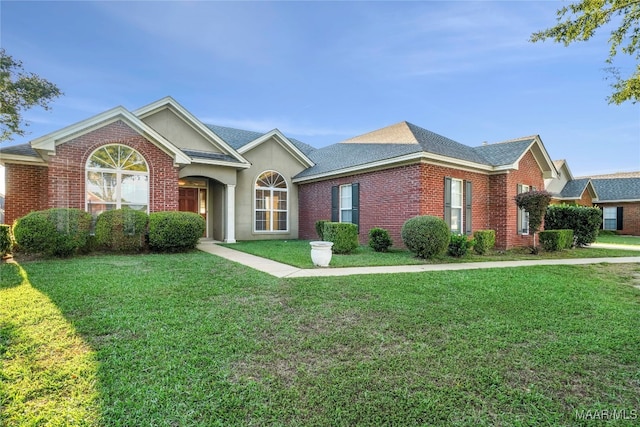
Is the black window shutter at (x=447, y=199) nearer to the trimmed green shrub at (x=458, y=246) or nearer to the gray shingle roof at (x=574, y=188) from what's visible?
the trimmed green shrub at (x=458, y=246)

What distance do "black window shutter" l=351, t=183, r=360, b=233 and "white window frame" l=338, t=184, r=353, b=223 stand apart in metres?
0.17

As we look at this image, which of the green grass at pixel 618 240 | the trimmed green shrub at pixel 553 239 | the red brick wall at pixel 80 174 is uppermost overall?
the red brick wall at pixel 80 174

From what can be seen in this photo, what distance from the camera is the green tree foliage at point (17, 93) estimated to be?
39.6 feet

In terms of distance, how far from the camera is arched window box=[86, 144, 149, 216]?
33.6 feet

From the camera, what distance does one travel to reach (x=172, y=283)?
5961 millimetres

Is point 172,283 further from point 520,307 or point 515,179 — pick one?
point 515,179

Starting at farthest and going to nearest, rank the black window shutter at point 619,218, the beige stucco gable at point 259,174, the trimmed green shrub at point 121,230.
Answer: the black window shutter at point 619,218 → the beige stucco gable at point 259,174 → the trimmed green shrub at point 121,230

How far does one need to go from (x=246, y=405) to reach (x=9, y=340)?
300 cm

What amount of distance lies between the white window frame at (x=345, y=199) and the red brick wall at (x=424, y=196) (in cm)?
28

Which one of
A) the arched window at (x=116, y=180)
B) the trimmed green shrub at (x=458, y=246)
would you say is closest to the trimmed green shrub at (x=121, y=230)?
the arched window at (x=116, y=180)

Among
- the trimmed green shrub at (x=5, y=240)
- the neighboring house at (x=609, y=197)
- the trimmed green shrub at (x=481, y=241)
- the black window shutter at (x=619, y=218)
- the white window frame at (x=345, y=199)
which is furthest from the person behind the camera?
the black window shutter at (x=619, y=218)

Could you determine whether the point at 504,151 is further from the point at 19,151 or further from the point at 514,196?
the point at 19,151

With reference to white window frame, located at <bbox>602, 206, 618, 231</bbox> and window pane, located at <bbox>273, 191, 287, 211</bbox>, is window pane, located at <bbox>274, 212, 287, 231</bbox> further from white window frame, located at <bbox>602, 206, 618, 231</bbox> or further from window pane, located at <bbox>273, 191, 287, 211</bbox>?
white window frame, located at <bbox>602, 206, 618, 231</bbox>

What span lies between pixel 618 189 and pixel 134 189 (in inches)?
1379
